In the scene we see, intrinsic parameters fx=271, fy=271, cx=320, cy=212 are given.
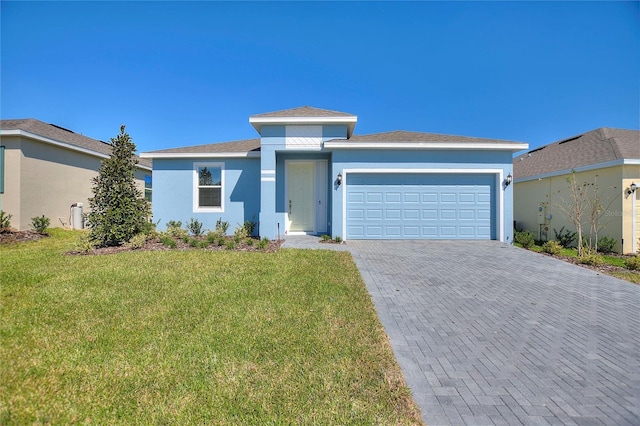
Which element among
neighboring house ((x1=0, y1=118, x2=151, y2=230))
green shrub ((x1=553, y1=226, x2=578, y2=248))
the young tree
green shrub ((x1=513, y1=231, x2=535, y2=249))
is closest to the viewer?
the young tree

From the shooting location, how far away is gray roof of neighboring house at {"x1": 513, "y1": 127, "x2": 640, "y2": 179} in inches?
396

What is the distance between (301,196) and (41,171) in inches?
451

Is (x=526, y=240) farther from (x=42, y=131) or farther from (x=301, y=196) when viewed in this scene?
(x=42, y=131)

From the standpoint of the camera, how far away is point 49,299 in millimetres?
4184

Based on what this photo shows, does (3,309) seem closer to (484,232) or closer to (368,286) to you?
(368,286)

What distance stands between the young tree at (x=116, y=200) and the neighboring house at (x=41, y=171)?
418 cm

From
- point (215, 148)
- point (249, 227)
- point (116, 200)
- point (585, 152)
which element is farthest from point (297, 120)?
point (585, 152)

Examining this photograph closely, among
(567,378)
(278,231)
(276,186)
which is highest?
(276,186)

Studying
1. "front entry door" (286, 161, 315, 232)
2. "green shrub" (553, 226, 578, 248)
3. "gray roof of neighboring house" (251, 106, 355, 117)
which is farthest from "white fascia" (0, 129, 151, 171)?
"green shrub" (553, 226, 578, 248)

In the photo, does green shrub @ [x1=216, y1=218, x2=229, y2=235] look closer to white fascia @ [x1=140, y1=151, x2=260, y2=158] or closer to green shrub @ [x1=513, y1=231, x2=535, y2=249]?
white fascia @ [x1=140, y1=151, x2=260, y2=158]

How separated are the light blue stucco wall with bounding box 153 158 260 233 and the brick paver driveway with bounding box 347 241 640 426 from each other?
6851 mm

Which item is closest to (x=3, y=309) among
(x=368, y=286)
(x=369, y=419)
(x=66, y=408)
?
(x=66, y=408)

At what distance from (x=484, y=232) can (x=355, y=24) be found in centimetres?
935

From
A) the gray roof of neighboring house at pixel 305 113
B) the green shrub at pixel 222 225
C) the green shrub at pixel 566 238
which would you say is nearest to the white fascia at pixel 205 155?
the gray roof of neighboring house at pixel 305 113
